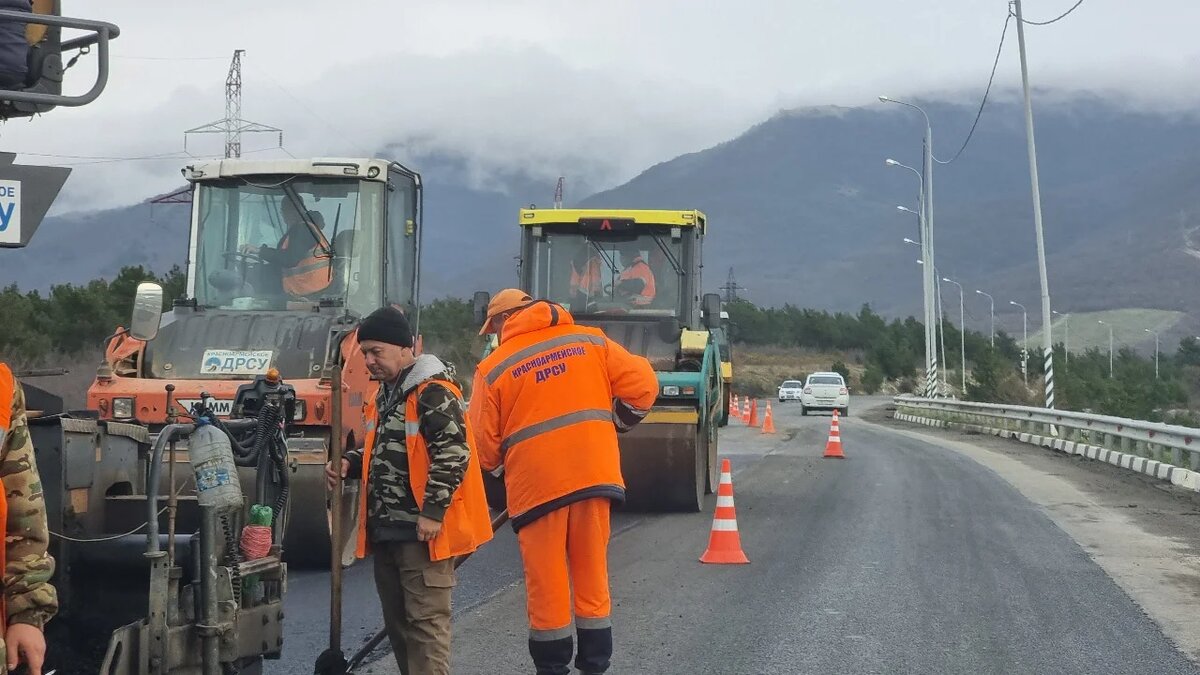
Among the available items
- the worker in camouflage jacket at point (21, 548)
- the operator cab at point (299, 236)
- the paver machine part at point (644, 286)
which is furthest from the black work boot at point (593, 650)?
the paver machine part at point (644, 286)

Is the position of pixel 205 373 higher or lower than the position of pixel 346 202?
lower

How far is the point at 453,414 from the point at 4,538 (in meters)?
2.31

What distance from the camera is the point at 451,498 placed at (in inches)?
216

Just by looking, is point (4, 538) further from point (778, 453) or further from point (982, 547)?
point (778, 453)

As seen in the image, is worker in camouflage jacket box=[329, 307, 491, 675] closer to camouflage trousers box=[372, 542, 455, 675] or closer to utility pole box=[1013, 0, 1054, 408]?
camouflage trousers box=[372, 542, 455, 675]

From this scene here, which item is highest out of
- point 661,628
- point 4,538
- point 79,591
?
point 4,538

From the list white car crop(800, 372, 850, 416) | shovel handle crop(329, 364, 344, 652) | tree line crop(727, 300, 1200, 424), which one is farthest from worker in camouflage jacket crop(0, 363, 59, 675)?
white car crop(800, 372, 850, 416)

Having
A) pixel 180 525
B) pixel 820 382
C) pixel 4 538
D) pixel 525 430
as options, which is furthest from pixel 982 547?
pixel 820 382

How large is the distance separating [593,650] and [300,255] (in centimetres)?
596

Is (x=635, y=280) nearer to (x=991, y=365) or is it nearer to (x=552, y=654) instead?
(x=552, y=654)

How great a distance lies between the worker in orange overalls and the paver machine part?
0.04 ft

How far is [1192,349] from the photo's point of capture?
111 m

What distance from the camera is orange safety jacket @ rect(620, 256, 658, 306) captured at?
15078 mm

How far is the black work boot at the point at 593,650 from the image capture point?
6023mm
